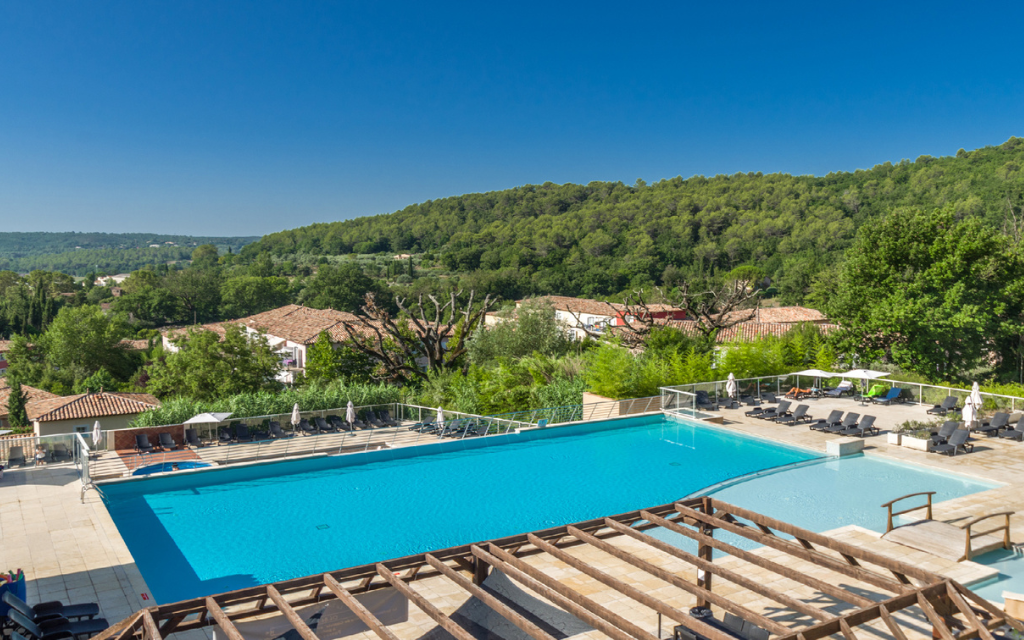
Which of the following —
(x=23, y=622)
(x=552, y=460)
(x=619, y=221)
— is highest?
(x=619, y=221)

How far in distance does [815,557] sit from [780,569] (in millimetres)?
441

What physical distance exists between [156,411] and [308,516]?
8503 mm

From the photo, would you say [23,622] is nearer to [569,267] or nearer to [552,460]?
[552,460]

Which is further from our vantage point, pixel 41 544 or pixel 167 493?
pixel 167 493

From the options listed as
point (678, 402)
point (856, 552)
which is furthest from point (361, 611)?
point (678, 402)

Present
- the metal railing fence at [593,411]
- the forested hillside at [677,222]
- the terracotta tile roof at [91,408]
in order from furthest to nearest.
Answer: the forested hillside at [677,222], the terracotta tile roof at [91,408], the metal railing fence at [593,411]

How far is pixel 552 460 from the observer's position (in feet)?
55.9

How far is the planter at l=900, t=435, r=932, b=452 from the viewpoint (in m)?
15.5

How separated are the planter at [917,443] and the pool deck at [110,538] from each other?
185 millimetres

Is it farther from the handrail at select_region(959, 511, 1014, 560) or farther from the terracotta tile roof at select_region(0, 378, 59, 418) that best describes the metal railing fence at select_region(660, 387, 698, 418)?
the terracotta tile roof at select_region(0, 378, 59, 418)

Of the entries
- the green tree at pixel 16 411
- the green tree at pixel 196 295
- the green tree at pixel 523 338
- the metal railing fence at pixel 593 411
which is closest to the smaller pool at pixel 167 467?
the metal railing fence at pixel 593 411

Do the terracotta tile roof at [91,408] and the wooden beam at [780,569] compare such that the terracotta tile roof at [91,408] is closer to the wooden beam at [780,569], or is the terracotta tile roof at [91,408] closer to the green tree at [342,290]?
the wooden beam at [780,569]

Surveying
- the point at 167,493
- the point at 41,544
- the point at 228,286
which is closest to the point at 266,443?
the point at 167,493

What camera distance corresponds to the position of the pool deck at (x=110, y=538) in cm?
834
